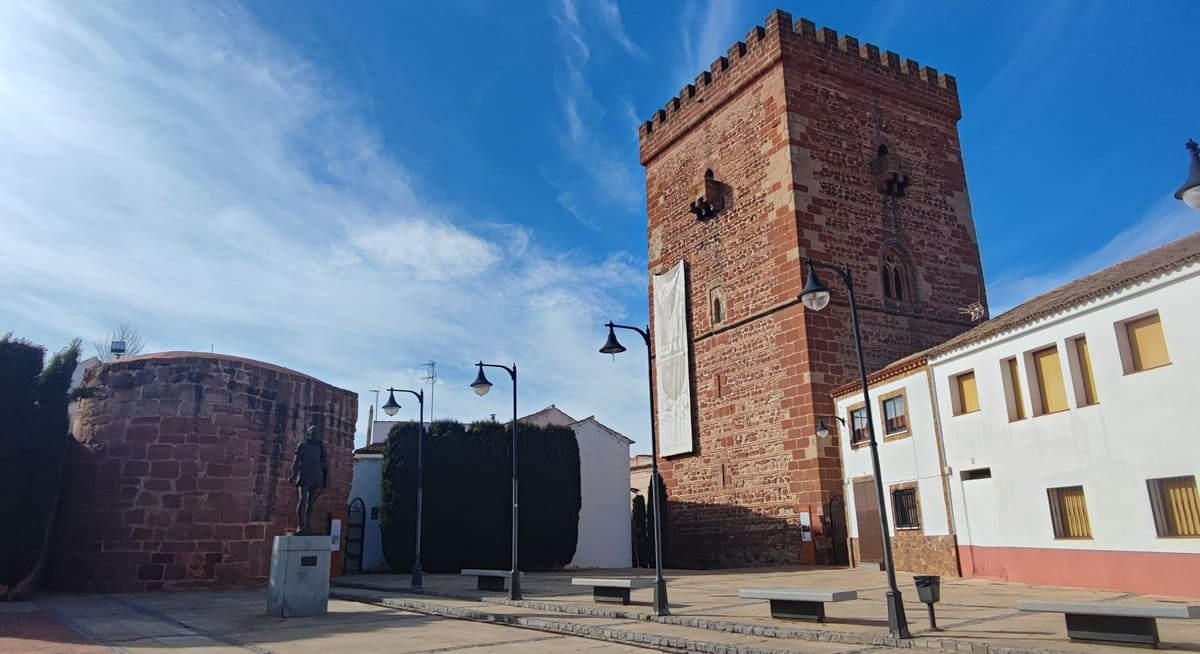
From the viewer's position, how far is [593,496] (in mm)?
29938

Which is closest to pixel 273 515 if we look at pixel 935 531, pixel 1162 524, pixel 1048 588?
pixel 935 531

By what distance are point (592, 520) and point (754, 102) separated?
15971 mm

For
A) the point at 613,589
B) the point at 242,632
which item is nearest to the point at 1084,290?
the point at 613,589

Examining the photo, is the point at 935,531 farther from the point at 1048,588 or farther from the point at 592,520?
the point at 592,520

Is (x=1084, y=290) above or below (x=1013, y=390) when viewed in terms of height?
above

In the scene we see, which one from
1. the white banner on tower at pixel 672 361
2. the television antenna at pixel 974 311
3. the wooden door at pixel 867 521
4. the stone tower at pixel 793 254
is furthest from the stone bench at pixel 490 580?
the television antenna at pixel 974 311

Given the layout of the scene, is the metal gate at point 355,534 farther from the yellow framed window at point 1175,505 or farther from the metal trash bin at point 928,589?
the yellow framed window at point 1175,505

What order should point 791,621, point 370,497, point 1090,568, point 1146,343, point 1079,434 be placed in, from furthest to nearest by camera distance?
point 370,497 < point 1079,434 < point 1090,568 < point 1146,343 < point 791,621

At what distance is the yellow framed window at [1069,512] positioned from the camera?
13180 mm

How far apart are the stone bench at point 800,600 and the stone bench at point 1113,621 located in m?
2.44

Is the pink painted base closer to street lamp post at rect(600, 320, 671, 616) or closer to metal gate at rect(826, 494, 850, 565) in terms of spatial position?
metal gate at rect(826, 494, 850, 565)

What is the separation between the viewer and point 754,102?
2445 cm

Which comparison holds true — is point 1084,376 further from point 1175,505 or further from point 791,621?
point 791,621

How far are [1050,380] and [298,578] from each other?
13255mm
